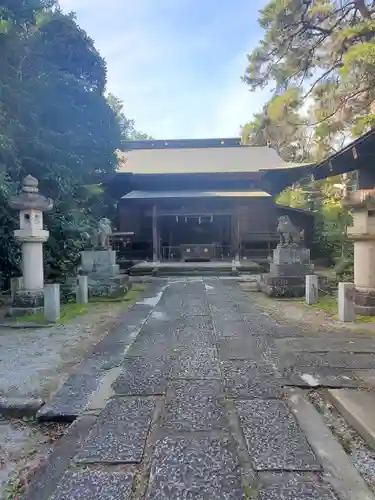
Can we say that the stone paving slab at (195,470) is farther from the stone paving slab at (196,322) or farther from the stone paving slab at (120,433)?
the stone paving slab at (196,322)

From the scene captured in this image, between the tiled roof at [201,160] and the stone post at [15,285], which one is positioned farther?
the tiled roof at [201,160]

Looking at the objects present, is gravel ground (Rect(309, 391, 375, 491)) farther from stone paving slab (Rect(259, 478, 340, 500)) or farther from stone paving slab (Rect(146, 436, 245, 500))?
stone paving slab (Rect(146, 436, 245, 500))

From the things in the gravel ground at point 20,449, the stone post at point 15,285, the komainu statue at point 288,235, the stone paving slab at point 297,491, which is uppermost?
the komainu statue at point 288,235

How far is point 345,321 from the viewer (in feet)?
17.7

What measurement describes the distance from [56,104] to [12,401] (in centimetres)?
846

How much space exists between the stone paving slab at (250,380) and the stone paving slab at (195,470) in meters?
0.76

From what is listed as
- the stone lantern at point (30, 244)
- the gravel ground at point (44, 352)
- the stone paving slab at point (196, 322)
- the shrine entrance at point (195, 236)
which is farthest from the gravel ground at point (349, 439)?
the shrine entrance at point (195, 236)

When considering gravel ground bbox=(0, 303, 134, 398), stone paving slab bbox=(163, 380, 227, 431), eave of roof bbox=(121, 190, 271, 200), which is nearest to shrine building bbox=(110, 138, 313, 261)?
eave of roof bbox=(121, 190, 271, 200)

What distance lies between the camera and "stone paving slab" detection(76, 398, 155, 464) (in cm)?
204

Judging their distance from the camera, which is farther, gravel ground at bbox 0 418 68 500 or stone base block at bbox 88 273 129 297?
stone base block at bbox 88 273 129 297

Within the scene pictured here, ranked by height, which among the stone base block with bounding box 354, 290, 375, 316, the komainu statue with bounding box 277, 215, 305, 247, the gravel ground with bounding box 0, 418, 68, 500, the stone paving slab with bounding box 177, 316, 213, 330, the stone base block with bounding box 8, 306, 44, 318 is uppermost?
the komainu statue with bounding box 277, 215, 305, 247

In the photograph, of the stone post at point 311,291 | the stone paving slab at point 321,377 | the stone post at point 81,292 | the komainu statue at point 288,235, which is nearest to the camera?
the stone paving slab at point 321,377

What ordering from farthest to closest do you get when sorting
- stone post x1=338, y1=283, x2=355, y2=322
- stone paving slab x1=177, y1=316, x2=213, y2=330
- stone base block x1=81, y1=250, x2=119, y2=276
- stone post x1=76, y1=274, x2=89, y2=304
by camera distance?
stone base block x1=81, y1=250, x2=119, y2=276, stone post x1=76, y1=274, x2=89, y2=304, stone post x1=338, y1=283, x2=355, y2=322, stone paving slab x1=177, y1=316, x2=213, y2=330

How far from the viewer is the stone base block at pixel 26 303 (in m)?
6.11
